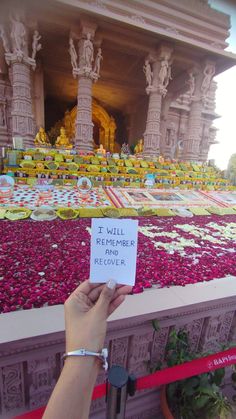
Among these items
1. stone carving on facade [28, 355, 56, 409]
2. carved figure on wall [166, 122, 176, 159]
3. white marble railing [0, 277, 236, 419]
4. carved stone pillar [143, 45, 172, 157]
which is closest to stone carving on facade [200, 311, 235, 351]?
white marble railing [0, 277, 236, 419]

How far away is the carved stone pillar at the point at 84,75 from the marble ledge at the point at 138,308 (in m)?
7.84

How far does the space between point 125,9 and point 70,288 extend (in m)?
11.1

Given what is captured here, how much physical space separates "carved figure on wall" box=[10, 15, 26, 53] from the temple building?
0.03m

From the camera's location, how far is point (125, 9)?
8422 millimetres

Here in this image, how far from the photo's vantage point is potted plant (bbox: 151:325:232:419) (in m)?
1.27

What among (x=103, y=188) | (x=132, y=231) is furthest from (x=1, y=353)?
(x=103, y=188)

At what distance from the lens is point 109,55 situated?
10492mm

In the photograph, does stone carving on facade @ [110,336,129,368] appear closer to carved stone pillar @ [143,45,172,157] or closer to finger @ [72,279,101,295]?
finger @ [72,279,101,295]

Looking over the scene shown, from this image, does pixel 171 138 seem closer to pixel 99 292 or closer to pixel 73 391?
pixel 99 292

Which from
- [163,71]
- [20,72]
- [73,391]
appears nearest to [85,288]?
[73,391]

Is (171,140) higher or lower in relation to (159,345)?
higher

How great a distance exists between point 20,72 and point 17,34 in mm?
1122

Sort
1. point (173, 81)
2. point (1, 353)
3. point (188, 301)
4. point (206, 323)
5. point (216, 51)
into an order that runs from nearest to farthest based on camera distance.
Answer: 1. point (1, 353)
2. point (188, 301)
3. point (206, 323)
4. point (216, 51)
5. point (173, 81)

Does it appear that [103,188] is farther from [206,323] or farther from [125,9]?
[125,9]
